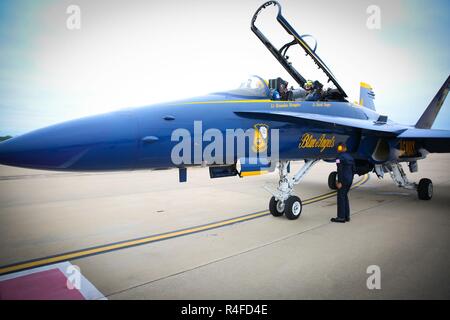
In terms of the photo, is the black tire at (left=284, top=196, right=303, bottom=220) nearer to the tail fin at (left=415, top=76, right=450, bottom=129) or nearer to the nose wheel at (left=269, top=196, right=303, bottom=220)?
the nose wheel at (left=269, top=196, right=303, bottom=220)

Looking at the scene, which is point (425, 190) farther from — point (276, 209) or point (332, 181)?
point (276, 209)

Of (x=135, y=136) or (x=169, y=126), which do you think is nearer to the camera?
(x=135, y=136)

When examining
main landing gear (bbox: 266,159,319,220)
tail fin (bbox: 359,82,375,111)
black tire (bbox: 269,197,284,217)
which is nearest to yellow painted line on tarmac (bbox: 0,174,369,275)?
black tire (bbox: 269,197,284,217)

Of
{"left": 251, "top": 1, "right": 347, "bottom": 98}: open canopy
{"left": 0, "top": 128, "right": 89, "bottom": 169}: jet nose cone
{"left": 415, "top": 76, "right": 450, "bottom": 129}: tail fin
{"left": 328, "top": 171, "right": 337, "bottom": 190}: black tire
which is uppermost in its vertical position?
{"left": 251, "top": 1, "right": 347, "bottom": 98}: open canopy

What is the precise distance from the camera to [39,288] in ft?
9.57

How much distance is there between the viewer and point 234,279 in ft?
9.99

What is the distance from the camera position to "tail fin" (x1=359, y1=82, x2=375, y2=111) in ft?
35.4

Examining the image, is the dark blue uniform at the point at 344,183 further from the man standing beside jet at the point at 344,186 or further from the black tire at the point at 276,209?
the black tire at the point at 276,209

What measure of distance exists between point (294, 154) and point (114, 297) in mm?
3936

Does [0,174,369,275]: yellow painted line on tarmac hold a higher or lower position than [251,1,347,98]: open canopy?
lower

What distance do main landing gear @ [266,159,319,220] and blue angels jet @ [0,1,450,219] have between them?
0.02 m
